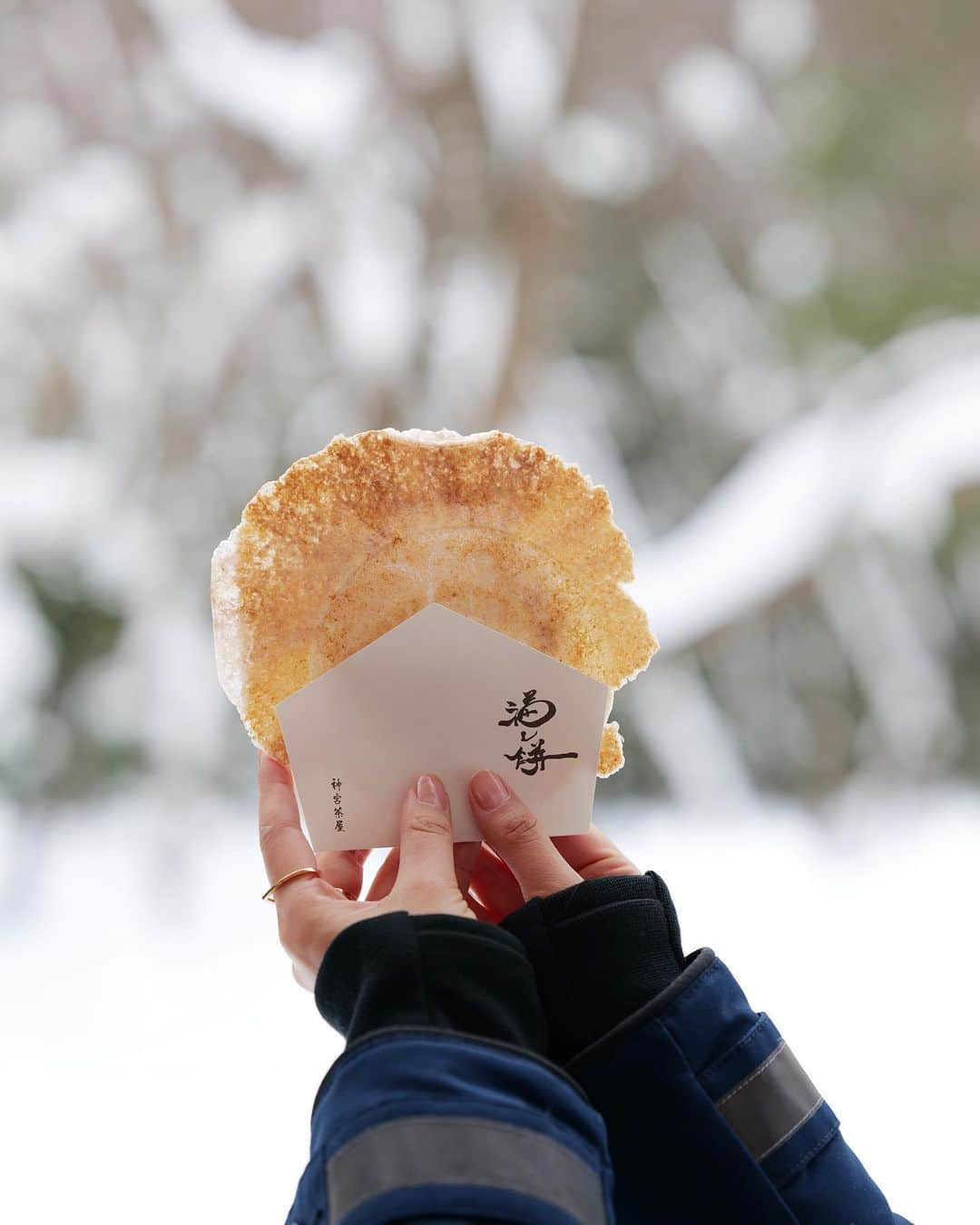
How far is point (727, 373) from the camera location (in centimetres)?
211

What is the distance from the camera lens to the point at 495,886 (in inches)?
25.8

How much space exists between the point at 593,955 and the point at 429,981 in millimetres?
→ 117

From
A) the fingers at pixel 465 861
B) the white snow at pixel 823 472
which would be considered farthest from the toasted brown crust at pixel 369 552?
the white snow at pixel 823 472

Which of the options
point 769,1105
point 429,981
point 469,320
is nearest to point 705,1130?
point 769,1105

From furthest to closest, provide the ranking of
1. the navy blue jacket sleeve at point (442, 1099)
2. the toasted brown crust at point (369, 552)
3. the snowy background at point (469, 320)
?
1. the snowy background at point (469, 320)
2. the toasted brown crust at point (369, 552)
3. the navy blue jacket sleeve at point (442, 1099)

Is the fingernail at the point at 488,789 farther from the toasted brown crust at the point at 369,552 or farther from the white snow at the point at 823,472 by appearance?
the white snow at the point at 823,472

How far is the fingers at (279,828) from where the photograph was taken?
56 cm

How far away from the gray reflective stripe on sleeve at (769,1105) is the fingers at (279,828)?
230mm

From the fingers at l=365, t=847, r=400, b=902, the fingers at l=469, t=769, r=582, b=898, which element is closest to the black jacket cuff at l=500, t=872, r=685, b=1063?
the fingers at l=469, t=769, r=582, b=898

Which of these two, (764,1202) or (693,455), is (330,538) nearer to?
(764,1202)

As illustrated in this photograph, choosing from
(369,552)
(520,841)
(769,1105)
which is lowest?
(769,1105)

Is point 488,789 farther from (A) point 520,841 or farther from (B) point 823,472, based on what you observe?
(B) point 823,472

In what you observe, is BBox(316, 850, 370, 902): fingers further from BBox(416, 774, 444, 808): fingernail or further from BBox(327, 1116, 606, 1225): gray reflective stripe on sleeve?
BBox(327, 1116, 606, 1225): gray reflective stripe on sleeve

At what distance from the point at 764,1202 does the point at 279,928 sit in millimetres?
258
